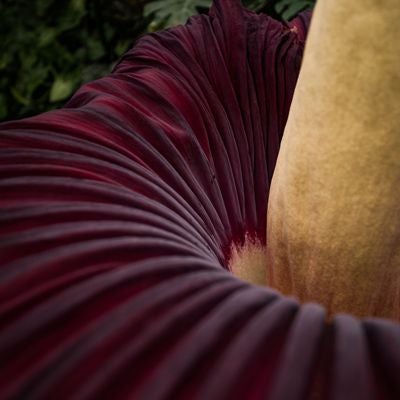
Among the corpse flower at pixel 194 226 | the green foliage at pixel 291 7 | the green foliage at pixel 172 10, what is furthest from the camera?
the green foliage at pixel 172 10

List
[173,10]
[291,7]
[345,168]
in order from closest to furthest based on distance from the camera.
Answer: [345,168] → [291,7] → [173,10]

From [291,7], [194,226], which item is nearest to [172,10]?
[291,7]

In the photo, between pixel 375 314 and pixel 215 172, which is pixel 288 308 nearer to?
pixel 375 314

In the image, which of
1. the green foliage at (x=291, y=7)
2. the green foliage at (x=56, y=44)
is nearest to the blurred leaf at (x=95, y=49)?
the green foliage at (x=56, y=44)

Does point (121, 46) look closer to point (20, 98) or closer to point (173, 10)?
point (173, 10)

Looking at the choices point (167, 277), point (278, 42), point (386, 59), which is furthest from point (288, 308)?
point (278, 42)

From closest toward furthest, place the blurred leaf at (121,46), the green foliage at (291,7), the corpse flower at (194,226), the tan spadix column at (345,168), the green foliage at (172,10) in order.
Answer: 1. the corpse flower at (194,226)
2. the tan spadix column at (345,168)
3. the green foliage at (291,7)
4. the green foliage at (172,10)
5. the blurred leaf at (121,46)

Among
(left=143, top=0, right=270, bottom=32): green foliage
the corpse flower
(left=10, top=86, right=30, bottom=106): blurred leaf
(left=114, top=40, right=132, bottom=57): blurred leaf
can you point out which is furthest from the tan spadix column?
(left=10, top=86, right=30, bottom=106): blurred leaf

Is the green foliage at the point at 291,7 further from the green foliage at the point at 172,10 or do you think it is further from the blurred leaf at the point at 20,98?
the blurred leaf at the point at 20,98
